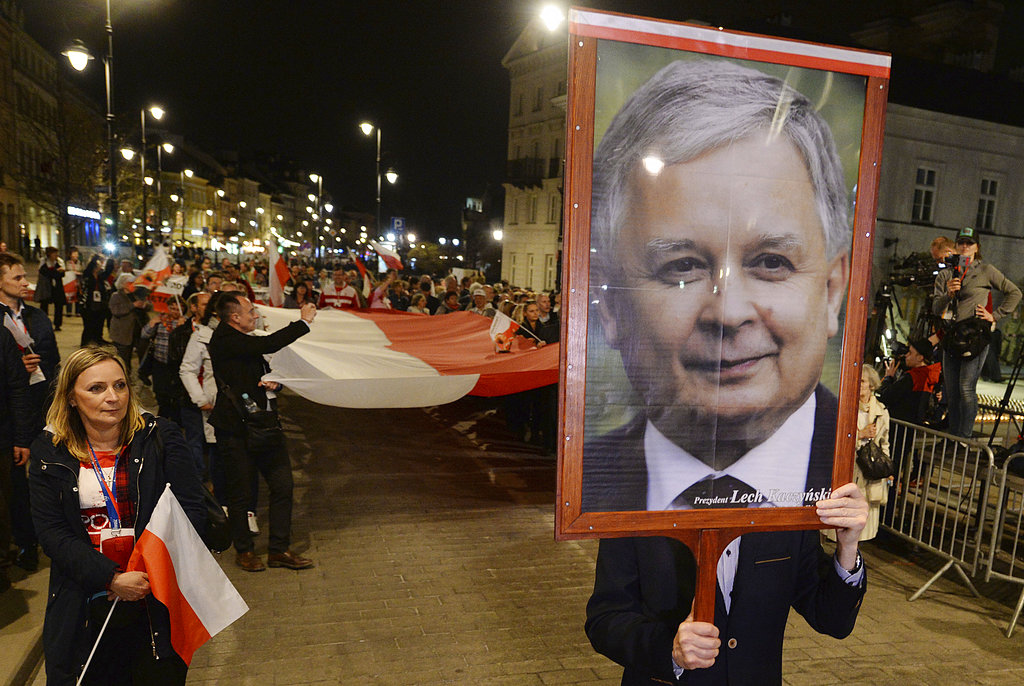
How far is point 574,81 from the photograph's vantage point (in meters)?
1.72

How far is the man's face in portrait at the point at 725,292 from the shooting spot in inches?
70.2

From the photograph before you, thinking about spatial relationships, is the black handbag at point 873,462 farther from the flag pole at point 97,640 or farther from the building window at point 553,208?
the building window at point 553,208

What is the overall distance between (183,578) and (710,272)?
8.81ft

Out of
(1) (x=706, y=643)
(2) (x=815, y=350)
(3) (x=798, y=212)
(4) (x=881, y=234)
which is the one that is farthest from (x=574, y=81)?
(4) (x=881, y=234)

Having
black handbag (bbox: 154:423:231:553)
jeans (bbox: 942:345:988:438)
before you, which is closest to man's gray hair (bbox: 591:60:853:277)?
black handbag (bbox: 154:423:231:553)

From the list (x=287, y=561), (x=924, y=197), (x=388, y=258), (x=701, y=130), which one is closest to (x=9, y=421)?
(x=287, y=561)

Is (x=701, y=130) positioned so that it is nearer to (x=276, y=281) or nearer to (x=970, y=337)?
(x=970, y=337)

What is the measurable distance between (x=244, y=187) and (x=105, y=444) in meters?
135

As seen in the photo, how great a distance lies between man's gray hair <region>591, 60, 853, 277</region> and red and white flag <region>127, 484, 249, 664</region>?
247cm

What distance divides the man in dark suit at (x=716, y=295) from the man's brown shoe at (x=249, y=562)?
5252 mm

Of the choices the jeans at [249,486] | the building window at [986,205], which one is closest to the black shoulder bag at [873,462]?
the jeans at [249,486]

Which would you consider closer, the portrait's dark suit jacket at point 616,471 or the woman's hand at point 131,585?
the portrait's dark suit jacket at point 616,471

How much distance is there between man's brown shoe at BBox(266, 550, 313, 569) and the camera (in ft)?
21.2

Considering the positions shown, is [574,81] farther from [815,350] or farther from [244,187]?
[244,187]
